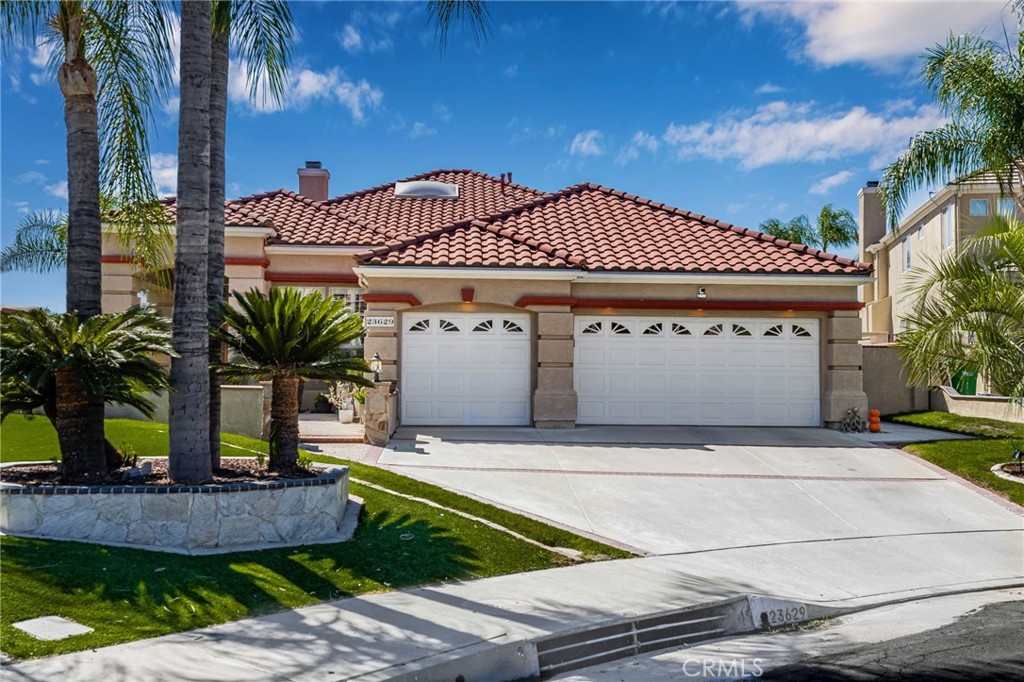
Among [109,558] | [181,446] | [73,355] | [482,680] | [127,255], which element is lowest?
[482,680]

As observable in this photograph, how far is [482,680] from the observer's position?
5738mm

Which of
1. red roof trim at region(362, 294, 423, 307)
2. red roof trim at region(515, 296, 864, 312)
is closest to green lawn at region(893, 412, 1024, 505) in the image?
red roof trim at region(515, 296, 864, 312)

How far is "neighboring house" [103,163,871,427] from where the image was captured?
16844 millimetres

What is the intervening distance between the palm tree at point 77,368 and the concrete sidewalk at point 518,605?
344 centimetres

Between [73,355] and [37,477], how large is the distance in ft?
5.35

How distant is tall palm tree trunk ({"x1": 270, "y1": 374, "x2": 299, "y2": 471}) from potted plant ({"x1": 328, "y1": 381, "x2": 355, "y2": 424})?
705cm

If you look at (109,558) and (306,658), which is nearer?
(306,658)

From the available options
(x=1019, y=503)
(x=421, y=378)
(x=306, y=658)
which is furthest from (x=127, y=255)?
(x=1019, y=503)

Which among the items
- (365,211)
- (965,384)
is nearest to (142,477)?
(365,211)

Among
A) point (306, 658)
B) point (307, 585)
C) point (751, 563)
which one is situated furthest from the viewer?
point (751, 563)

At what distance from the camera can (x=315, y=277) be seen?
20078mm

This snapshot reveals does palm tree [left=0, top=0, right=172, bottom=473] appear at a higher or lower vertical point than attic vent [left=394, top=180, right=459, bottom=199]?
lower

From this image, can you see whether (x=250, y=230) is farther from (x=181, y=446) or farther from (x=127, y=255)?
(x=181, y=446)
